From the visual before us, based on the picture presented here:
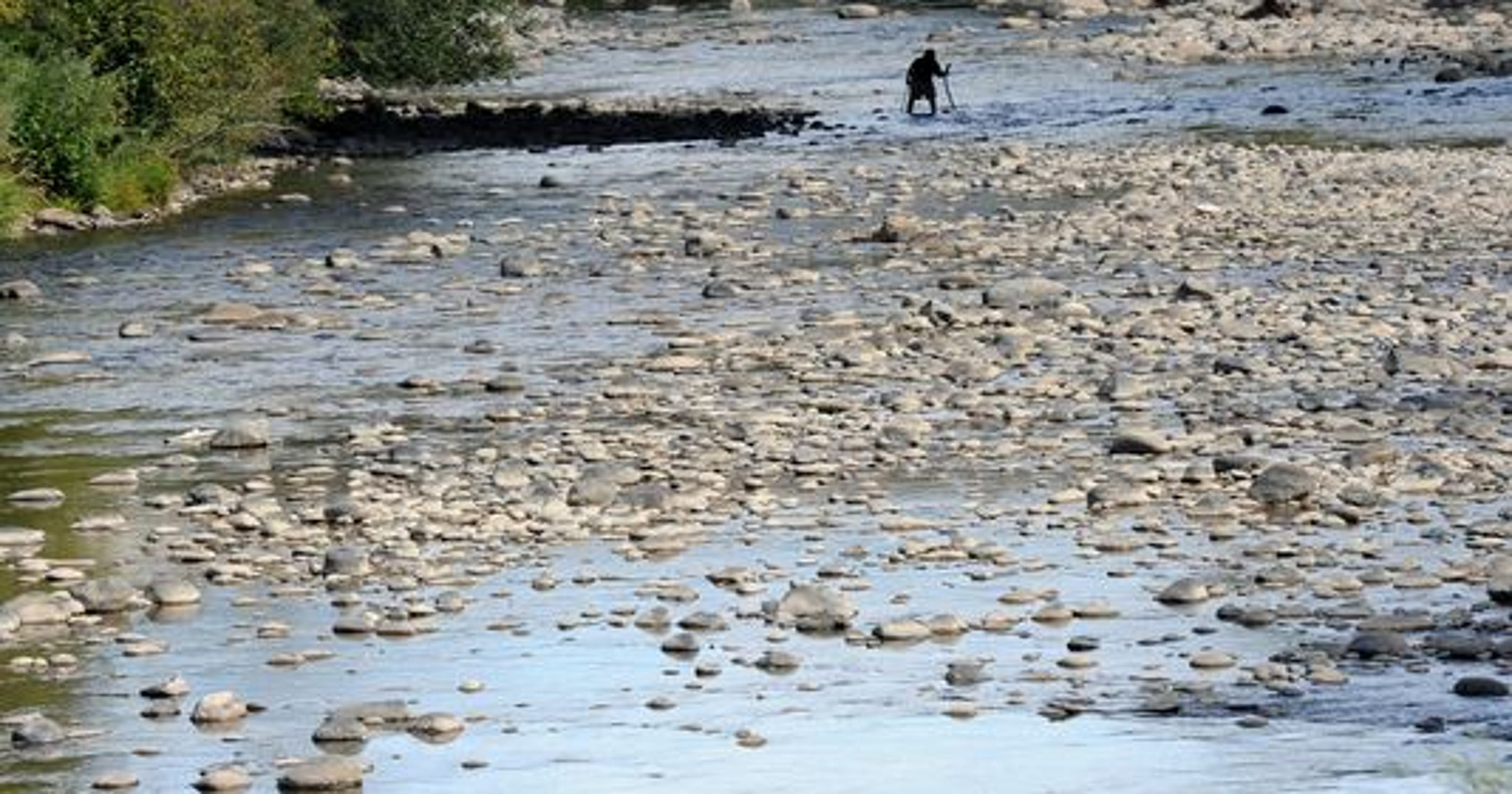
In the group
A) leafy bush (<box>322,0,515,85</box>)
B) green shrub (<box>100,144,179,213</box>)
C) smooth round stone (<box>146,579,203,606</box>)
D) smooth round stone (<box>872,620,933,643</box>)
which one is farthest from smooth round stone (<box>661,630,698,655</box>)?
leafy bush (<box>322,0,515,85</box>)

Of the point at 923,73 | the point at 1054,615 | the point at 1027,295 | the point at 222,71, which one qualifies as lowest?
the point at 923,73

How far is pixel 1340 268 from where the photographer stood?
2981 centimetres

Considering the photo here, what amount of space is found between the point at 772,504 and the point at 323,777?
20.8 feet

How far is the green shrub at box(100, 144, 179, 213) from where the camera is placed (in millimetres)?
38094

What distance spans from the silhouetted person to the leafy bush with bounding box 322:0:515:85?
6.37m

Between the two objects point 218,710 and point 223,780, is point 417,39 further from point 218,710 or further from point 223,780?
point 223,780

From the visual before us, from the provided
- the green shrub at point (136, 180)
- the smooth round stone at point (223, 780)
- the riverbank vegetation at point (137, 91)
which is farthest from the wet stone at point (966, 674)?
the green shrub at point (136, 180)

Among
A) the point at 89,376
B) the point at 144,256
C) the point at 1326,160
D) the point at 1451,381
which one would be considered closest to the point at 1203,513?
the point at 1451,381

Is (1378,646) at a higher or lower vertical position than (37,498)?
higher

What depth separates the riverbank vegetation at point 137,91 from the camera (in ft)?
123

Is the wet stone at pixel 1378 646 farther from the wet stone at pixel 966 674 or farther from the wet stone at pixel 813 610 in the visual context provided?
the wet stone at pixel 813 610

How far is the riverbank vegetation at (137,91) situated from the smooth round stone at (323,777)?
23.1 metres

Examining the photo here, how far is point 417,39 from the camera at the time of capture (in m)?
51.4

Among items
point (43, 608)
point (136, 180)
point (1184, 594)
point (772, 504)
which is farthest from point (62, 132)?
point (1184, 594)
